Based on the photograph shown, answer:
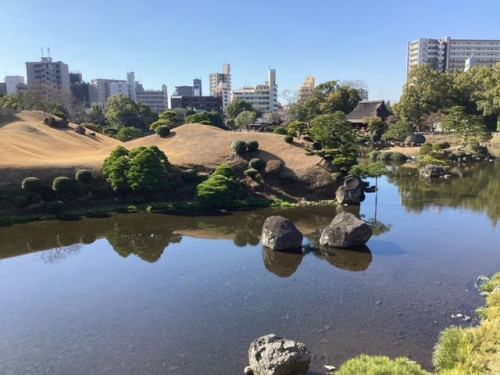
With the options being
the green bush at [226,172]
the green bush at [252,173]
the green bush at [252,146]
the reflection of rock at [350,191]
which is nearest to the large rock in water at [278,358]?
the reflection of rock at [350,191]

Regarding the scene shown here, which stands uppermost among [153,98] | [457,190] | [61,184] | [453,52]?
[453,52]

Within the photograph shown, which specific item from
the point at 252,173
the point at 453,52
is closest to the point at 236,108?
the point at 252,173

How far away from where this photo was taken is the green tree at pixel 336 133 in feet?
109

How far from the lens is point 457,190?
34.6 m

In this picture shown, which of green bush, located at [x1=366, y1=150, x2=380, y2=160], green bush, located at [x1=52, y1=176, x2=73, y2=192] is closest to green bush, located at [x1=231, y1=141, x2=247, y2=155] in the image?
green bush, located at [x1=52, y1=176, x2=73, y2=192]

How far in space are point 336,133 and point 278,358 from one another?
2569 cm

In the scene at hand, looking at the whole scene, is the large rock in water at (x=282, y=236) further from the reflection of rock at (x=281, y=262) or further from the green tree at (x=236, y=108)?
the green tree at (x=236, y=108)

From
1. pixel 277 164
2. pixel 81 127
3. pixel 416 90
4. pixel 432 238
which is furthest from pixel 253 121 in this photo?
pixel 432 238

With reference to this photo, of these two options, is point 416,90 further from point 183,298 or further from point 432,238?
point 183,298

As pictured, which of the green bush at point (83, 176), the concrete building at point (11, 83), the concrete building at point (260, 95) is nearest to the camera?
the green bush at point (83, 176)

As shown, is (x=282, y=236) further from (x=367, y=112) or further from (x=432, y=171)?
(x=367, y=112)

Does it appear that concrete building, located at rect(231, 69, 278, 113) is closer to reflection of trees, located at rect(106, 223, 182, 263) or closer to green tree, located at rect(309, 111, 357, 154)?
green tree, located at rect(309, 111, 357, 154)

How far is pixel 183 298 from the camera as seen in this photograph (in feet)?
50.0

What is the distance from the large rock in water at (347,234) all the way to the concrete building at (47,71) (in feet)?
399
